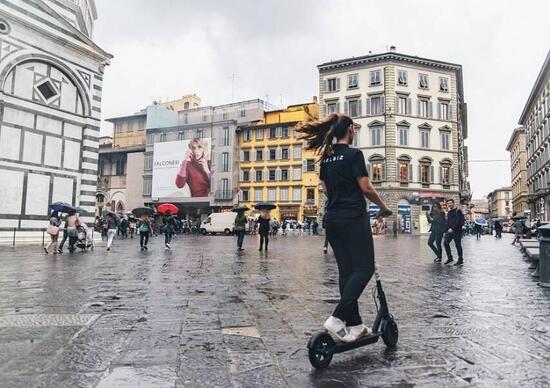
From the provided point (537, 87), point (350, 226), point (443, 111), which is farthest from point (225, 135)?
point (350, 226)

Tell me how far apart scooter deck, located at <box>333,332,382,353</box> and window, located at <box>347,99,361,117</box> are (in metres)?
46.3

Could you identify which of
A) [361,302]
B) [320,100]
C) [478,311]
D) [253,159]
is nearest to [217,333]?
[361,302]

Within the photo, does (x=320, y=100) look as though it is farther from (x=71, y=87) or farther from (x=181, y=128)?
(x=71, y=87)

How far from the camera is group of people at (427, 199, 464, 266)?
1109 centimetres

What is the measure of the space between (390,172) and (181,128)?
2765 centimetres

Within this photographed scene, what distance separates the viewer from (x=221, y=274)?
8602mm

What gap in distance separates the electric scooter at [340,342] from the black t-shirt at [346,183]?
65 cm

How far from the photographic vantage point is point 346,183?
3465 millimetres

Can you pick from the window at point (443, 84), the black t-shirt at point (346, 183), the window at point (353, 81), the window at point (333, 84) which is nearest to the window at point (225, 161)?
the window at point (333, 84)

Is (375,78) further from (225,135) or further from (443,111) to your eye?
(225,135)

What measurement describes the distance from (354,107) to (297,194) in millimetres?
11861

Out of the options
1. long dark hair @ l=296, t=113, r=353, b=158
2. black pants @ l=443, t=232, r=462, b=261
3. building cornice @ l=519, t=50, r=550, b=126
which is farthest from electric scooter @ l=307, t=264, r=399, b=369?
building cornice @ l=519, t=50, r=550, b=126

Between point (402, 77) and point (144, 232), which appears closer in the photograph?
point (144, 232)

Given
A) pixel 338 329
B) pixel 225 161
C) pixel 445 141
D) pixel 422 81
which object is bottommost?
pixel 338 329
